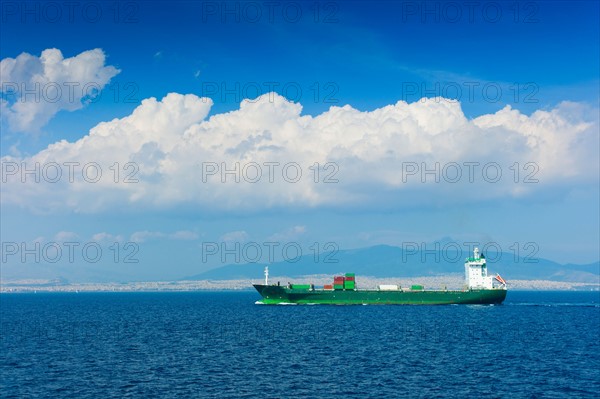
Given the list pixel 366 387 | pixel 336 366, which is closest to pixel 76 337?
pixel 336 366

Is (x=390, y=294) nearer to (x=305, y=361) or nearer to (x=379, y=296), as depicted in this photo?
(x=379, y=296)

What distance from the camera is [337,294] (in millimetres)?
159250

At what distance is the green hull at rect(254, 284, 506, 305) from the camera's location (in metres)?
160

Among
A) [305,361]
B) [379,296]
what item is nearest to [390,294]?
[379,296]

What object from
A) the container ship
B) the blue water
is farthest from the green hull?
the blue water

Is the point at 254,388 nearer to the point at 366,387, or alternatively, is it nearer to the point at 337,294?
the point at 366,387

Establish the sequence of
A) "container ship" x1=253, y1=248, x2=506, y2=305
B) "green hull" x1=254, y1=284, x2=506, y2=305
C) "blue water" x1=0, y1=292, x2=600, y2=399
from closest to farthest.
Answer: "blue water" x1=0, y1=292, x2=600, y2=399, "green hull" x1=254, y1=284, x2=506, y2=305, "container ship" x1=253, y1=248, x2=506, y2=305

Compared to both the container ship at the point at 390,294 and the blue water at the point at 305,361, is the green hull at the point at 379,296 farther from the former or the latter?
the blue water at the point at 305,361

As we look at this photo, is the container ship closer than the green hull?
No

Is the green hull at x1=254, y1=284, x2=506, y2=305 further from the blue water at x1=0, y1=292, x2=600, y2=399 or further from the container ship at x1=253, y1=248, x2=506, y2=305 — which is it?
the blue water at x1=0, y1=292, x2=600, y2=399

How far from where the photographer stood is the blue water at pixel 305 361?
51.1 metres

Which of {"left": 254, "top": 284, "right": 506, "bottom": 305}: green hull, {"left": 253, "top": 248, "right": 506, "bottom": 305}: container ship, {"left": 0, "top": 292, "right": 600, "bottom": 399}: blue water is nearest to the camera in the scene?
{"left": 0, "top": 292, "right": 600, "bottom": 399}: blue water

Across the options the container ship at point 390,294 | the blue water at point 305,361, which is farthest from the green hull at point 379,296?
the blue water at point 305,361

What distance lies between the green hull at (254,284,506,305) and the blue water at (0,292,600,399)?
50895 millimetres
